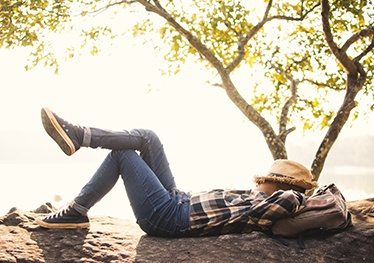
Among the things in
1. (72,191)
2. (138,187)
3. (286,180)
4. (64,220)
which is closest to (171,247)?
(138,187)

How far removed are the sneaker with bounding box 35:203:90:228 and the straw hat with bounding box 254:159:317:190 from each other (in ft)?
6.20

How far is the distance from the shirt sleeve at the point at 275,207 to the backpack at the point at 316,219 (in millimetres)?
96

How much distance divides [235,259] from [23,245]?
1981 mm

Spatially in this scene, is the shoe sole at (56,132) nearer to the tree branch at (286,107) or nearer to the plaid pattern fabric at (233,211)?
the plaid pattern fabric at (233,211)

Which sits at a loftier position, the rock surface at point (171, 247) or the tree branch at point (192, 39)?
the tree branch at point (192, 39)

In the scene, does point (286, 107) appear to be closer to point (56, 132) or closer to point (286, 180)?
point (286, 180)

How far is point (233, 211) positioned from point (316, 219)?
0.77 metres

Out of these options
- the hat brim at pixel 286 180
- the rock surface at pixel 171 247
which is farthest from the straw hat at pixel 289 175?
the rock surface at pixel 171 247

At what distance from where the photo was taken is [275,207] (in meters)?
4.07

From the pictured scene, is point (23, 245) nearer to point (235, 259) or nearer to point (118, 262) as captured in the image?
point (118, 262)

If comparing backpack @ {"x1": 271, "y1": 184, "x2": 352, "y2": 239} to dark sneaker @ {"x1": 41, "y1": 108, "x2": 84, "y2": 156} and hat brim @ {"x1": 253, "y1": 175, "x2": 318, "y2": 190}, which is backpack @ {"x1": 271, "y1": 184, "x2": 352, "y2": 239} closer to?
hat brim @ {"x1": 253, "y1": 175, "x2": 318, "y2": 190}

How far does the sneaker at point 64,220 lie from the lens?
4.68 m

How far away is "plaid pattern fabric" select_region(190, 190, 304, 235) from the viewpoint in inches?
164

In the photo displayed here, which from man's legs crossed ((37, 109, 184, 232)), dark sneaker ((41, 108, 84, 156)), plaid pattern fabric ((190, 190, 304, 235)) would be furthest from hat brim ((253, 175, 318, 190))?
dark sneaker ((41, 108, 84, 156))
